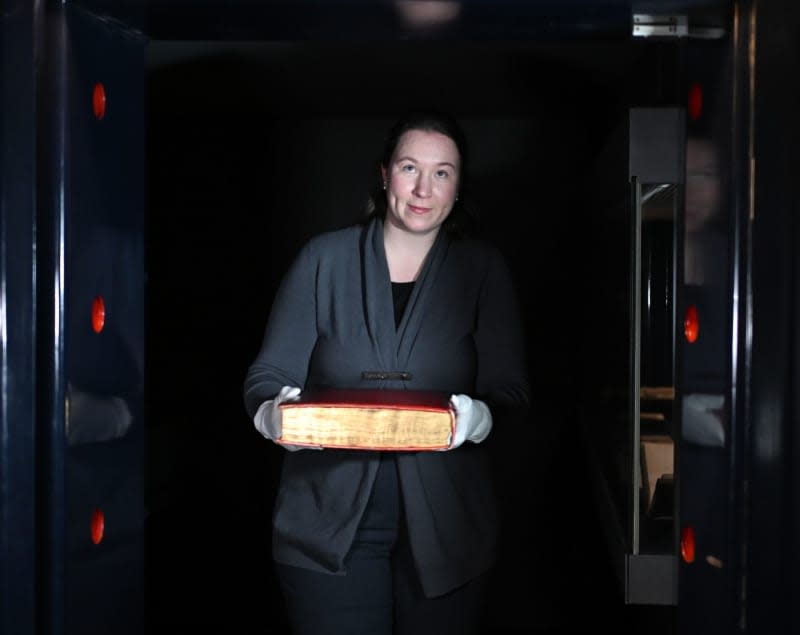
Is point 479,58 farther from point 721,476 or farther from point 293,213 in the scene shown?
point 721,476

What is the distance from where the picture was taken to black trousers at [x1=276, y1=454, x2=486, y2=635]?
6.44 feet

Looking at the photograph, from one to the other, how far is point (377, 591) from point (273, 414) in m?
0.44

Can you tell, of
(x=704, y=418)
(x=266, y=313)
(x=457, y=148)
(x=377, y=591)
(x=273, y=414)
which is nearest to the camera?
(x=704, y=418)

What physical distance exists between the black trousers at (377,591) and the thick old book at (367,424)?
0.30 metres

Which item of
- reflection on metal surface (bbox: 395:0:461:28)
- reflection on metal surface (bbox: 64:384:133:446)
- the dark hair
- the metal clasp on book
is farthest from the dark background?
reflection on metal surface (bbox: 395:0:461:28)

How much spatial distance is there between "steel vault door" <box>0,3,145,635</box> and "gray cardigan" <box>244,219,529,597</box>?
0.35 meters

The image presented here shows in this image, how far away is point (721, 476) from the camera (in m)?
1.51

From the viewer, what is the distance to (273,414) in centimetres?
184

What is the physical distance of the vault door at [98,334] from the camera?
1574 millimetres

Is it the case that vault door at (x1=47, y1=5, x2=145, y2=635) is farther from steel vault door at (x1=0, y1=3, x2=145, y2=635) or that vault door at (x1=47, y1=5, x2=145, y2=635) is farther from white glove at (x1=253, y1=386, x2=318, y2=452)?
white glove at (x1=253, y1=386, x2=318, y2=452)

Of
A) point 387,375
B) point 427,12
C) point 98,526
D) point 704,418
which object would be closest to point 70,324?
point 98,526

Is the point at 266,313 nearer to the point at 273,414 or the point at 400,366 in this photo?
the point at 400,366

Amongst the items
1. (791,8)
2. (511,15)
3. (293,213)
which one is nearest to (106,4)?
(511,15)

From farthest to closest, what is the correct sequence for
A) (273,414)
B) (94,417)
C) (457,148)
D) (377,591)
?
(457,148) < (377,591) < (273,414) < (94,417)
